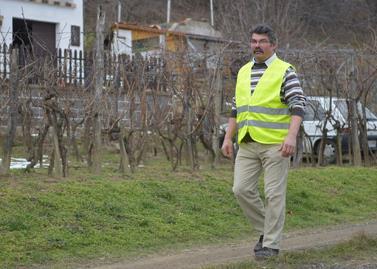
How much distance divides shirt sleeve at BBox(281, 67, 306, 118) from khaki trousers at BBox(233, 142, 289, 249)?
0.36 meters

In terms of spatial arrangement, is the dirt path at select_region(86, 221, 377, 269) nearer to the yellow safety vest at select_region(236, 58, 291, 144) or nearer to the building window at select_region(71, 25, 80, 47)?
the yellow safety vest at select_region(236, 58, 291, 144)

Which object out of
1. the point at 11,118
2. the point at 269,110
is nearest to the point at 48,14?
the point at 11,118

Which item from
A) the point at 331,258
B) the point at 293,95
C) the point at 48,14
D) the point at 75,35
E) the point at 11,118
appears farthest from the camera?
the point at 48,14

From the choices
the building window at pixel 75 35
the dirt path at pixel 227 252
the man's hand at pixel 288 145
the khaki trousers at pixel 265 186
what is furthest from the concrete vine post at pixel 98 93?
the building window at pixel 75 35

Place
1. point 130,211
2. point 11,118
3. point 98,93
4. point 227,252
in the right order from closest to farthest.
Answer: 1. point 227,252
2. point 130,211
3. point 11,118
4. point 98,93

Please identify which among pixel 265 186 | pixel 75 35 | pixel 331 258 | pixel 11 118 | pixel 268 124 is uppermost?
pixel 75 35

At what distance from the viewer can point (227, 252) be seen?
7.83 metres

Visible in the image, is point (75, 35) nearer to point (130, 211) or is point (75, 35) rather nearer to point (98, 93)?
point (98, 93)

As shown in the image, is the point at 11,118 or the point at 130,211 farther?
the point at 11,118

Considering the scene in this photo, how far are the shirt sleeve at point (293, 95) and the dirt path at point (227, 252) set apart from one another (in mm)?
1553

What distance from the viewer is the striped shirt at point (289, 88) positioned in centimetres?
666

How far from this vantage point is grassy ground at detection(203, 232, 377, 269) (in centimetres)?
661

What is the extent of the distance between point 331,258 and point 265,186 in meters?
0.95

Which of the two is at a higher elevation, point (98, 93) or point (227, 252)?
point (98, 93)
